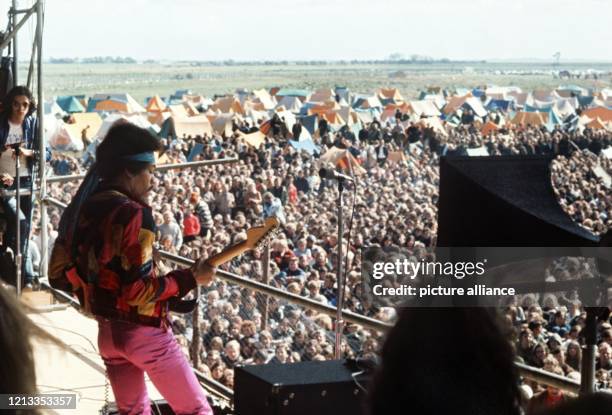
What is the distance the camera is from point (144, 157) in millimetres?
3578

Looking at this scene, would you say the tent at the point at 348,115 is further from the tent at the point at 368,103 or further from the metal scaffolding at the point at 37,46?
the metal scaffolding at the point at 37,46

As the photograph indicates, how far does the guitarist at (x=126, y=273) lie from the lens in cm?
343

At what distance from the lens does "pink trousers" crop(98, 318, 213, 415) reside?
3.51 m

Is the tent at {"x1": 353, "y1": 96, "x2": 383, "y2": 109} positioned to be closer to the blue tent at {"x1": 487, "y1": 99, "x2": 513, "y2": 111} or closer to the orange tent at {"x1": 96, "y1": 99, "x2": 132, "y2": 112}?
the blue tent at {"x1": 487, "y1": 99, "x2": 513, "y2": 111}

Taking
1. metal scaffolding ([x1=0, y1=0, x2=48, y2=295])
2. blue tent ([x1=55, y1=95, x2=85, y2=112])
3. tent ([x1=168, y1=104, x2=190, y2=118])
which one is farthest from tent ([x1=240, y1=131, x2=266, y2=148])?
metal scaffolding ([x1=0, y1=0, x2=48, y2=295])

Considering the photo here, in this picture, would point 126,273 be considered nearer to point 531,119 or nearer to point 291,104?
point 531,119

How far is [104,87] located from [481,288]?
12950 cm

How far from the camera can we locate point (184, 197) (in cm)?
1861

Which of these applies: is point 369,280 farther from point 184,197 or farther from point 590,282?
point 184,197

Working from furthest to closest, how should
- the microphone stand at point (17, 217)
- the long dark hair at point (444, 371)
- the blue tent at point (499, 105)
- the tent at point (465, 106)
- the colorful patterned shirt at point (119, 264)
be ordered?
the blue tent at point (499, 105), the tent at point (465, 106), the microphone stand at point (17, 217), the colorful patterned shirt at point (119, 264), the long dark hair at point (444, 371)

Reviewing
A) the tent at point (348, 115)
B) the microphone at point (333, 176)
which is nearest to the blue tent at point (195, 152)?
the tent at point (348, 115)

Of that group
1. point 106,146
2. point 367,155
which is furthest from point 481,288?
point 367,155

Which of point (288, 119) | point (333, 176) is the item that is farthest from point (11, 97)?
point (288, 119)

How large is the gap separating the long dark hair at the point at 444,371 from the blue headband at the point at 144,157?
6.85 ft
